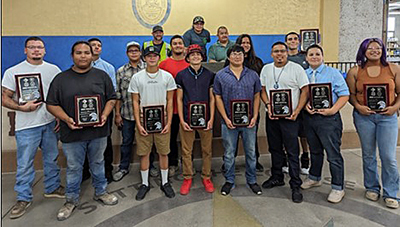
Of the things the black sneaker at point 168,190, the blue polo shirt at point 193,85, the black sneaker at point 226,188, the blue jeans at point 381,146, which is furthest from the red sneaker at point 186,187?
the blue jeans at point 381,146

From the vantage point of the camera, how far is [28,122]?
2.85 metres

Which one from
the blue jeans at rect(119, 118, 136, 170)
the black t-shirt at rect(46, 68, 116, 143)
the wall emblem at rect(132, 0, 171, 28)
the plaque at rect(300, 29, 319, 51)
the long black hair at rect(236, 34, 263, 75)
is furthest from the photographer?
the wall emblem at rect(132, 0, 171, 28)

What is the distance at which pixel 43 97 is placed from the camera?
2.89 metres

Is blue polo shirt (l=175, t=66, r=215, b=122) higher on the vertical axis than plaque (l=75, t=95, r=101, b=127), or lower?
higher

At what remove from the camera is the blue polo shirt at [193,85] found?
315 cm

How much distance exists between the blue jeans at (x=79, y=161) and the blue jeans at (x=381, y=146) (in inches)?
99.2

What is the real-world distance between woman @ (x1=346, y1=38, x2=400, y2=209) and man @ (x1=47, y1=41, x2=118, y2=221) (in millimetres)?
2359

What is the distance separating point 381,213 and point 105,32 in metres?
8.01

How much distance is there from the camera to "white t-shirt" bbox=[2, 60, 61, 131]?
278cm

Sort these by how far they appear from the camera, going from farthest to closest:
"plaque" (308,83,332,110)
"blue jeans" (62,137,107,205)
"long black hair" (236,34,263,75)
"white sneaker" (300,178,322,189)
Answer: "long black hair" (236,34,263,75)
"white sneaker" (300,178,322,189)
"plaque" (308,83,332,110)
"blue jeans" (62,137,107,205)

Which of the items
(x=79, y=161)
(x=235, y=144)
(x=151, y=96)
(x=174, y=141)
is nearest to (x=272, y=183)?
(x=235, y=144)

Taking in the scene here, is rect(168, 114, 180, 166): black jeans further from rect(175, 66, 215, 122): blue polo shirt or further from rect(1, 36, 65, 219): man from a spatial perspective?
rect(1, 36, 65, 219): man

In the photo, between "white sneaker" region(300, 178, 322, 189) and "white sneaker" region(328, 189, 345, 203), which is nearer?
"white sneaker" region(328, 189, 345, 203)

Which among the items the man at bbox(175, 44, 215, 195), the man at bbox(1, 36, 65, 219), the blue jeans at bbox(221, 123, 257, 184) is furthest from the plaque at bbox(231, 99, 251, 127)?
the man at bbox(1, 36, 65, 219)
